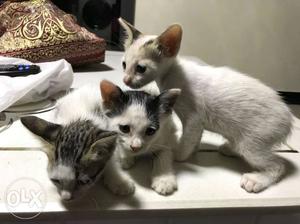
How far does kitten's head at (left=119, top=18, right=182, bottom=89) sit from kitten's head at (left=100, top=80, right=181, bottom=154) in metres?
0.09

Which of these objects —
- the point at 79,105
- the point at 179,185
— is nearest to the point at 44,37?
the point at 79,105

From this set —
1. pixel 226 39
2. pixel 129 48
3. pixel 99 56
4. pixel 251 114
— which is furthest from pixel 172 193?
pixel 226 39

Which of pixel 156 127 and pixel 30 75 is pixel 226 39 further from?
pixel 156 127

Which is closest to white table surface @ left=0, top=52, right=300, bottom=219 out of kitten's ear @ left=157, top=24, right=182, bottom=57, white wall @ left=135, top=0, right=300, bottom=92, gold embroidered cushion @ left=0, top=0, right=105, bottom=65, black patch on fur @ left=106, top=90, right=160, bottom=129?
black patch on fur @ left=106, top=90, right=160, bottom=129

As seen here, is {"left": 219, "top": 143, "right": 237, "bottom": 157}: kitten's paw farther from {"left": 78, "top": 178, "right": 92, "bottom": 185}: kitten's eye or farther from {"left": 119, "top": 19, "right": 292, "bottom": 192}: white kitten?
{"left": 78, "top": 178, "right": 92, "bottom": 185}: kitten's eye

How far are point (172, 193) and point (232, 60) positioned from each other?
1427 millimetres

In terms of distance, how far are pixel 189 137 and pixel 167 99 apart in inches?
4.1

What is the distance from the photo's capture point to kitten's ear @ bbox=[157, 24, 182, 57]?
732mm

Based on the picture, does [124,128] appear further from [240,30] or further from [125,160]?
[240,30]

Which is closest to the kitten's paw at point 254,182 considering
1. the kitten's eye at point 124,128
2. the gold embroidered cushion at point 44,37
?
the kitten's eye at point 124,128

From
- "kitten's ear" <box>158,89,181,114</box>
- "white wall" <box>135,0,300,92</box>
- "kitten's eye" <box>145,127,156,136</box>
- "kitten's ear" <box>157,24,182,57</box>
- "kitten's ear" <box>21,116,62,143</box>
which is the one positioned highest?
"kitten's ear" <box>157,24,182,57</box>

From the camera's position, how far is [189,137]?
0.74 meters

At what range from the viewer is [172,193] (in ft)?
2.12

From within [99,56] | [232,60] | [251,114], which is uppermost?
[251,114]
